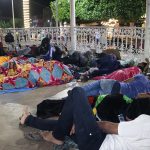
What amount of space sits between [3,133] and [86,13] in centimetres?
901

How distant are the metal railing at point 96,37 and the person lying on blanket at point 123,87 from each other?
303 centimetres

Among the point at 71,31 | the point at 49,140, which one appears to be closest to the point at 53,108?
the point at 49,140

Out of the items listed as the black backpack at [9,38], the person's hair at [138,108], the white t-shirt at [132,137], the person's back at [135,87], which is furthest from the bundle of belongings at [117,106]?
the black backpack at [9,38]

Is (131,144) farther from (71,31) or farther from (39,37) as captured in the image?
(39,37)

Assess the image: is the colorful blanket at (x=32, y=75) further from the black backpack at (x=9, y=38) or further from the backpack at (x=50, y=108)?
the black backpack at (x=9, y=38)

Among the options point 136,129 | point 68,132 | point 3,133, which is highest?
point 136,129

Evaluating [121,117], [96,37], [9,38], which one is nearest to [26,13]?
[9,38]

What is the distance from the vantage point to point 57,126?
2.96m

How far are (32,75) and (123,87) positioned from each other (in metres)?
2.31

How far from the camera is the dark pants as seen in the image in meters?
2.58

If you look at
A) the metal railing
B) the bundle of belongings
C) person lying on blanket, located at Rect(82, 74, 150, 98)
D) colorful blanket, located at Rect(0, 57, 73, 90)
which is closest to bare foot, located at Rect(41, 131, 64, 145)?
the bundle of belongings

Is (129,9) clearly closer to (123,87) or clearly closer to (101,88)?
(101,88)

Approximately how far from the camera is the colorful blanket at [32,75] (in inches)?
223

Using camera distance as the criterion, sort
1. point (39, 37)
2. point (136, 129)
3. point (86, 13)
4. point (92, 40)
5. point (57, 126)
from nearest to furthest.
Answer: point (136, 129), point (57, 126), point (92, 40), point (39, 37), point (86, 13)
